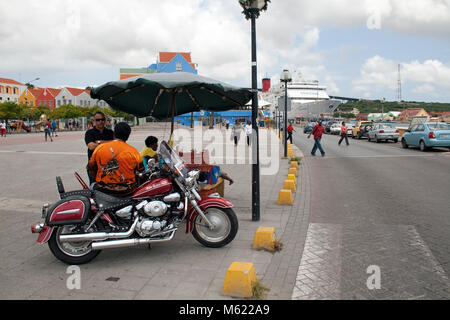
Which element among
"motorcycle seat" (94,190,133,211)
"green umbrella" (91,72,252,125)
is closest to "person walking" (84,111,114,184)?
"green umbrella" (91,72,252,125)

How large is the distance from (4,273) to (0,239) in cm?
146

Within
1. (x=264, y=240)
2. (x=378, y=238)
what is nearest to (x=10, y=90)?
(x=264, y=240)

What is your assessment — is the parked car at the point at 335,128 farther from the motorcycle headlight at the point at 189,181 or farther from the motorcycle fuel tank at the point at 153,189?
the motorcycle fuel tank at the point at 153,189

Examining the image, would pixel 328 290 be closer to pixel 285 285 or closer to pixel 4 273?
pixel 285 285

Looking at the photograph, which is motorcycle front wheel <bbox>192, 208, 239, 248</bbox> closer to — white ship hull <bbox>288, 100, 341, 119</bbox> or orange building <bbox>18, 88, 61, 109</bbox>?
white ship hull <bbox>288, 100, 341, 119</bbox>

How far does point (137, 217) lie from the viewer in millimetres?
4762

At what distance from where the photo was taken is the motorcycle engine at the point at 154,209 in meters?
4.74

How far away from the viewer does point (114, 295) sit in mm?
3842

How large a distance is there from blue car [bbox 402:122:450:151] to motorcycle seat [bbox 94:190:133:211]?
18.3m

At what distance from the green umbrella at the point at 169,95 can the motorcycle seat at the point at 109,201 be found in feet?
5.72

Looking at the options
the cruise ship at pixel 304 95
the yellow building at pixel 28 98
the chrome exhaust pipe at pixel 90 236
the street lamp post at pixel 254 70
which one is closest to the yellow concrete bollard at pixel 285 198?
the street lamp post at pixel 254 70

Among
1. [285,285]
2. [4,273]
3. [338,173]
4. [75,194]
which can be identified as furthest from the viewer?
[338,173]

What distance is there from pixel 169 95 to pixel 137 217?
412 centimetres
